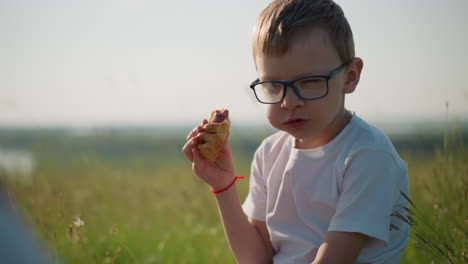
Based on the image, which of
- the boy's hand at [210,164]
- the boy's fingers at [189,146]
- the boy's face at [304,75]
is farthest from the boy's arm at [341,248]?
the boy's fingers at [189,146]

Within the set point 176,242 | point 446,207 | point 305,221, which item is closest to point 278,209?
point 305,221

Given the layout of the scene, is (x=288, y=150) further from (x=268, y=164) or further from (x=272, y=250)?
(x=272, y=250)

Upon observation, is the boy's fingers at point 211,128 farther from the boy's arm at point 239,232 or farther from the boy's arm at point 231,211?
the boy's arm at point 239,232

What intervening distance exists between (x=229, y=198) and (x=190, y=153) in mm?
307

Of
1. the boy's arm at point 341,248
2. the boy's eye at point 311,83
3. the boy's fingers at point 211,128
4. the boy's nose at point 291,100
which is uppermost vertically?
the boy's eye at point 311,83

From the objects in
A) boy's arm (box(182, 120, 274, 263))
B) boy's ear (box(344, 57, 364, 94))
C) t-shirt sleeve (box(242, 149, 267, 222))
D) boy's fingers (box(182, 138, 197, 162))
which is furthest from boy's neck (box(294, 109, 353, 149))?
boy's fingers (box(182, 138, 197, 162))

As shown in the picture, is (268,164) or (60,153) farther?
(60,153)

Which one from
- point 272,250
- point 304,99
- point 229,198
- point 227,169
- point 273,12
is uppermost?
point 273,12

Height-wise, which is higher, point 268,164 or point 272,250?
point 268,164

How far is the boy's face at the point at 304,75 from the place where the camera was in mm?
1617

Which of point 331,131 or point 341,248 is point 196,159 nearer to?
point 331,131

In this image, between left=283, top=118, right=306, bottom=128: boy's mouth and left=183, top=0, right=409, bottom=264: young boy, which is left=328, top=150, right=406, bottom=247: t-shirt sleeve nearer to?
left=183, top=0, right=409, bottom=264: young boy

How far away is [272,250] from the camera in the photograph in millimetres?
2070

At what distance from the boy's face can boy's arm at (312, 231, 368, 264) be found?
44cm
